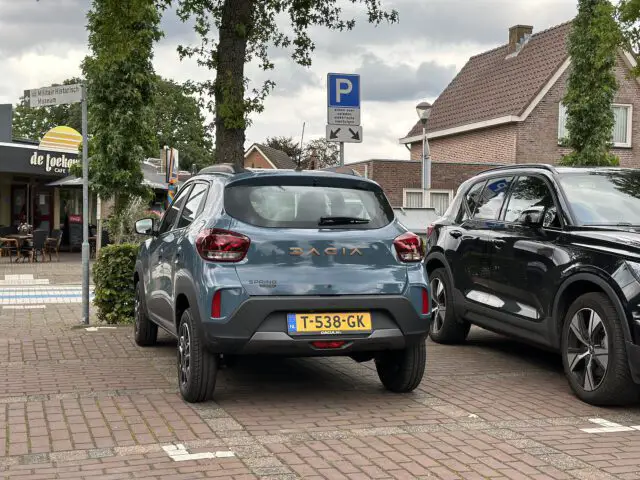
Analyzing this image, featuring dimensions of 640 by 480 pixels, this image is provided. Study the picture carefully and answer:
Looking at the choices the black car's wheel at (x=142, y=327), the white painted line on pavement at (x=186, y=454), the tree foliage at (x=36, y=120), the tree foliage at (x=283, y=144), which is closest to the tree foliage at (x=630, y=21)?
the black car's wheel at (x=142, y=327)

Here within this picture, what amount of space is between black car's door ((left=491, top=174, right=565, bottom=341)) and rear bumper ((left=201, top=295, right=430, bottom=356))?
158cm

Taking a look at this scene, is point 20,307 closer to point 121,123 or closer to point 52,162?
point 121,123

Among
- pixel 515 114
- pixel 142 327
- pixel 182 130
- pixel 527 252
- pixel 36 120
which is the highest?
pixel 36 120

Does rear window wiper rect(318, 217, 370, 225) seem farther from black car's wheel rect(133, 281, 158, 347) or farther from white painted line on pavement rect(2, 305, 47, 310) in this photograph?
white painted line on pavement rect(2, 305, 47, 310)

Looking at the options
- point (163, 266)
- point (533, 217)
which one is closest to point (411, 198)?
point (533, 217)

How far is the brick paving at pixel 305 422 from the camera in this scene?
4969mm

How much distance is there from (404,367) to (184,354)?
1687 mm

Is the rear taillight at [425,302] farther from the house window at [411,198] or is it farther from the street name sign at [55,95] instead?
the house window at [411,198]

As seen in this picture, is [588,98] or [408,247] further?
[588,98]

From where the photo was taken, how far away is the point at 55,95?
11.1 metres

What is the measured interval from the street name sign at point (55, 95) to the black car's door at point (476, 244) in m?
4.93

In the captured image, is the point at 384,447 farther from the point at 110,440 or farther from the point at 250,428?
the point at 110,440

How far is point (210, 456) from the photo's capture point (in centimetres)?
515

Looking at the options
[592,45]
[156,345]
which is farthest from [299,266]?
[592,45]
